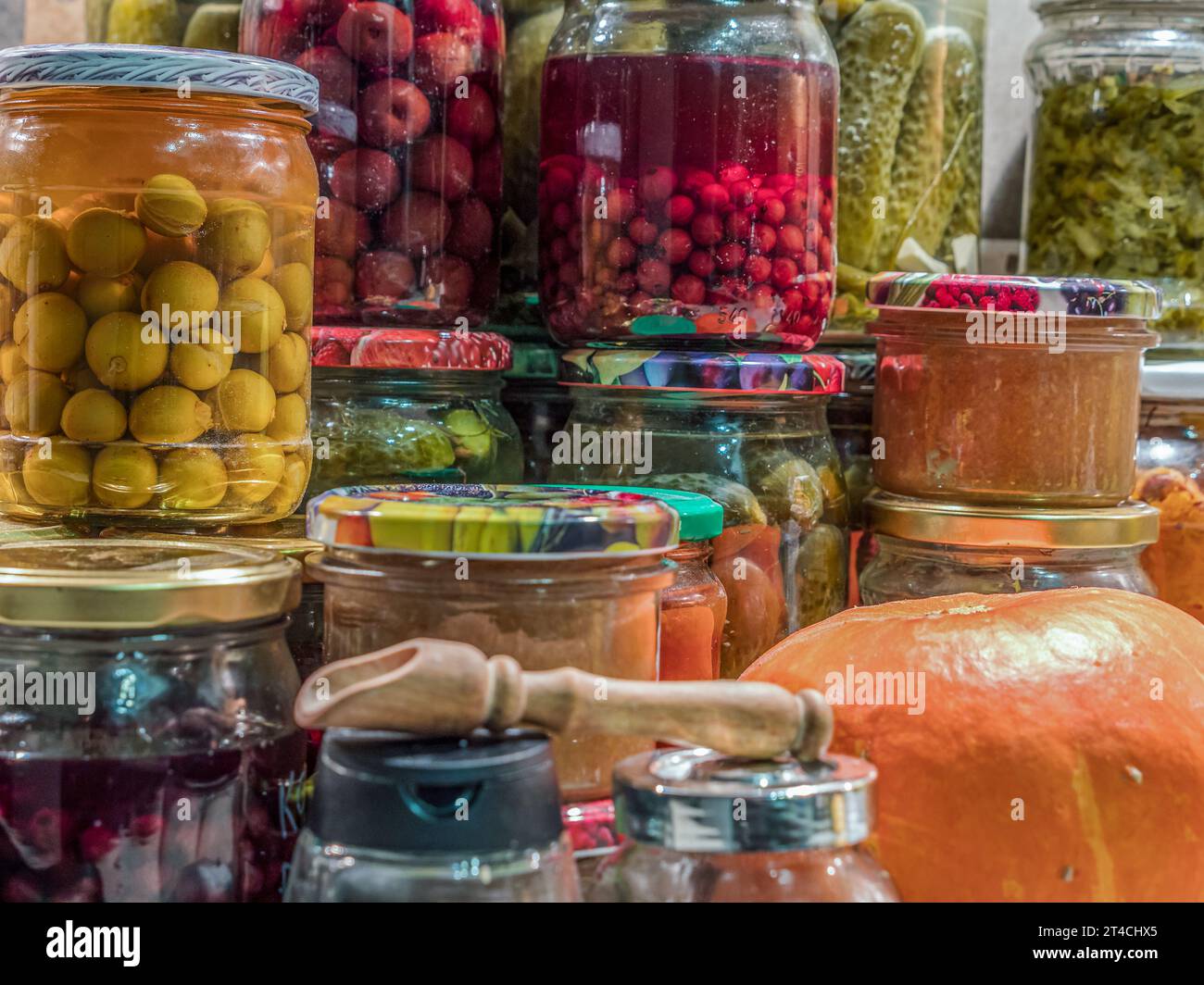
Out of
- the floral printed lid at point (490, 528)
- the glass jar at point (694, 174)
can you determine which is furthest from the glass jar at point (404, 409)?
the floral printed lid at point (490, 528)

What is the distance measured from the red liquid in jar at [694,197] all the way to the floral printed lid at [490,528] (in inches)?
15.1

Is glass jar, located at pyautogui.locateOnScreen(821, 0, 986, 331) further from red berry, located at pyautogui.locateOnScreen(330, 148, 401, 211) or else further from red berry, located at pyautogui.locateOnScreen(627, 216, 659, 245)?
red berry, located at pyautogui.locateOnScreen(330, 148, 401, 211)

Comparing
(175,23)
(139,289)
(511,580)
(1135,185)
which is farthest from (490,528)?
(1135,185)

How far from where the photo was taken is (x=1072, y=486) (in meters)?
1.13

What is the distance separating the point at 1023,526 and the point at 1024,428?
77mm

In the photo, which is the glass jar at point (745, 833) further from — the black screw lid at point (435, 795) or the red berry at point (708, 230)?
the red berry at point (708, 230)

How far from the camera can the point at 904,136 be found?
1.36m

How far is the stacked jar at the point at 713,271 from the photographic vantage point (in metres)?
1.10

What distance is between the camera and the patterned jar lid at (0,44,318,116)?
33.3 inches

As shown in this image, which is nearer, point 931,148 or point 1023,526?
point 1023,526

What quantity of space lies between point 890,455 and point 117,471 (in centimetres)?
62

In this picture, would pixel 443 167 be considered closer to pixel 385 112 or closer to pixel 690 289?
pixel 385 112

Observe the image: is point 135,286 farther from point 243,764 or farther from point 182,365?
point 243,764
